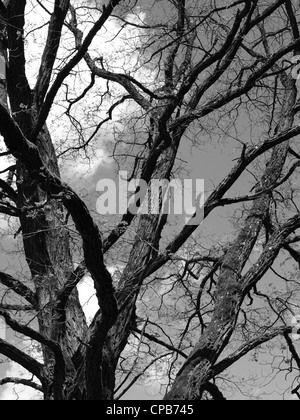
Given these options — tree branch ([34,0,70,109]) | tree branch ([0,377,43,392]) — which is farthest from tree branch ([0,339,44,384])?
tree branch ([34,0,70,109])

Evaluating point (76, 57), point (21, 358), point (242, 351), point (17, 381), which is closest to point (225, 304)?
point (242, 351)

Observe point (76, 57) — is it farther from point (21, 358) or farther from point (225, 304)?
point (21, 358)

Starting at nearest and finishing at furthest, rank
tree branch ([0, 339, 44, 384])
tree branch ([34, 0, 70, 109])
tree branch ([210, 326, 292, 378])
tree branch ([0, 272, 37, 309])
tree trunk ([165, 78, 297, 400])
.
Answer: tree trunk ([165, 78, 297, 400]), tree branch ([0, 339, 44, 384]), tree branch ([210, 326, 292, 378]), tree branch ([34, 0, 70, 109]), tree branch ([0, 272, 37, 309])

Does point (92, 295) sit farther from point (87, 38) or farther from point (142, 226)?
point (87, 38)

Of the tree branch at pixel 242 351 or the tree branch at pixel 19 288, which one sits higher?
the tree branch at pixel 19 288

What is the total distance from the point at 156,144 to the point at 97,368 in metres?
2.43

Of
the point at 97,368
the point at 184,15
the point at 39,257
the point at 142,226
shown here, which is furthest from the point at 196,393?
the point at 184,15

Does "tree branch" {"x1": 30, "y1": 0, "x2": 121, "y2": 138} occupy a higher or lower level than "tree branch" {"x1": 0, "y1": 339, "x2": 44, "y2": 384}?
higher

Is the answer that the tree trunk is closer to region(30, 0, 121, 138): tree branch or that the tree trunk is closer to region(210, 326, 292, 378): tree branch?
region(210, 326, 292, 378): tree branch

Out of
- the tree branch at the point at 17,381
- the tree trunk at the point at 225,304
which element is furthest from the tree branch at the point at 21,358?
the tree trunk at the point at 225,304

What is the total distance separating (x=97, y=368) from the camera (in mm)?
5391

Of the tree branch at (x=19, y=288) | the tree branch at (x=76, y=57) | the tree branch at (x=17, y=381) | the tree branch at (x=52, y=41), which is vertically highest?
the tree branch at (x=52, y=41)

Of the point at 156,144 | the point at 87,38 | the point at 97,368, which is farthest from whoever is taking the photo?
the point at 156,144

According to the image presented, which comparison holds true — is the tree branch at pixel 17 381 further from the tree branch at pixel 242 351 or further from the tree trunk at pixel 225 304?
the tree branch at pixel 242 351
